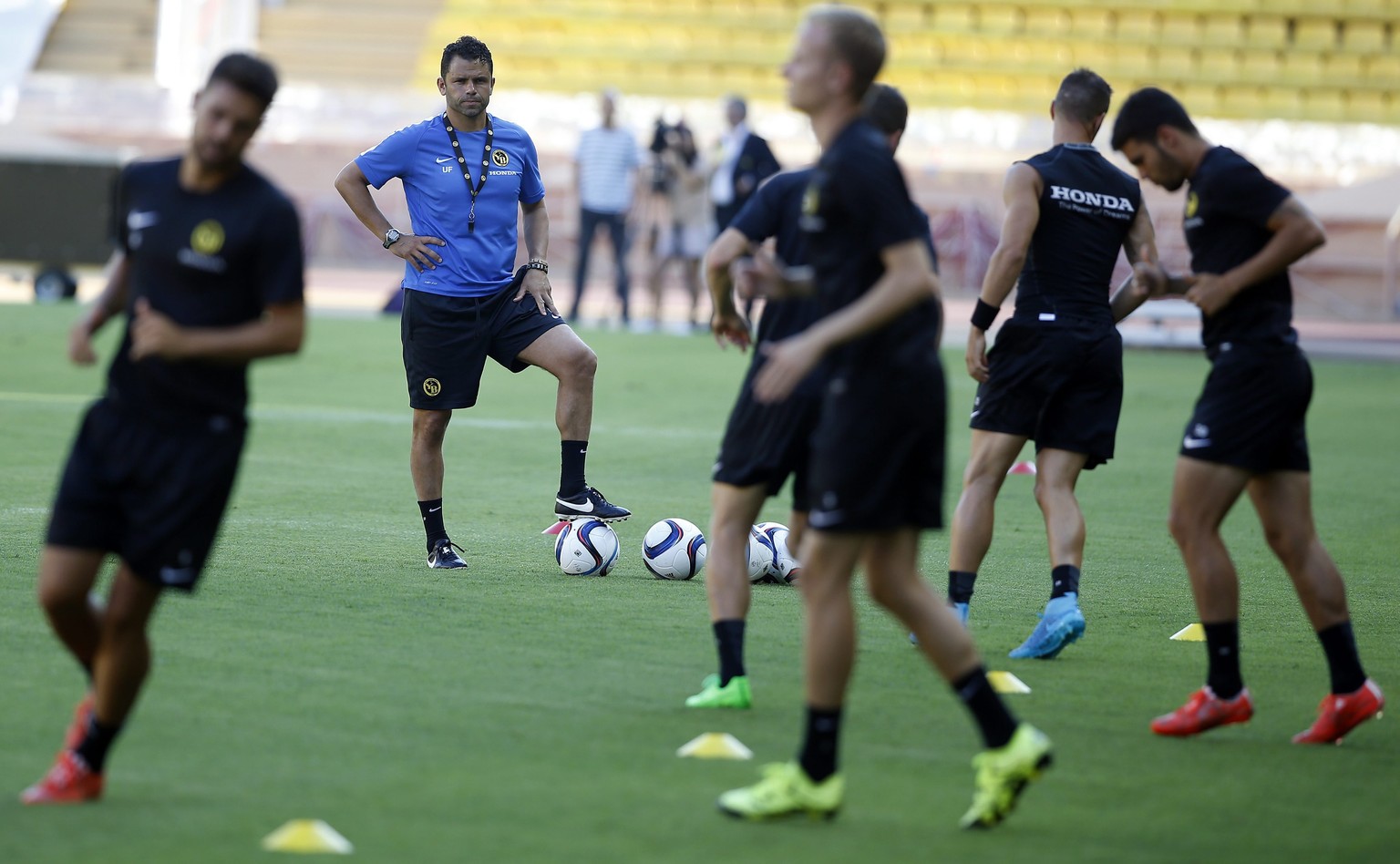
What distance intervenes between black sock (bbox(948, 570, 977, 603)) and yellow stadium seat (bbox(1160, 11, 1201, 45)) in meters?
27.1

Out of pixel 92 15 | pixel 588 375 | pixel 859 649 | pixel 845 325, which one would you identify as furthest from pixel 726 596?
pixel 92 15

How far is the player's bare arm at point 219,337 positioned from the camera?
429 cm

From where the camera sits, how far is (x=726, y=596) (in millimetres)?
5629

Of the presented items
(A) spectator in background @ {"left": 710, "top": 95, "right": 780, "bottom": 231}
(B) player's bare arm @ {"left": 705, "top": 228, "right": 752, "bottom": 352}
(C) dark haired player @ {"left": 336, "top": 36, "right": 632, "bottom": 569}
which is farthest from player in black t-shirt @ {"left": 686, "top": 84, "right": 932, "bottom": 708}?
(A) spectator in background @ {"left": 710, "top": 95, "right": 780, "bottom": 231}

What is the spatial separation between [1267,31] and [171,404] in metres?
30.3

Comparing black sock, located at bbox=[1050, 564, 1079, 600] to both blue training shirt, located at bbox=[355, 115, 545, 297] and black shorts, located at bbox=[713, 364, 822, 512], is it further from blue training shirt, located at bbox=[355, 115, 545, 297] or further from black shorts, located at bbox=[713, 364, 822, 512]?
blue training shirt, located at bbox=[355, 115, 545, 297]

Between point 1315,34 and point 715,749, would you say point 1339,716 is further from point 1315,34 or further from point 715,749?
point 1315,34

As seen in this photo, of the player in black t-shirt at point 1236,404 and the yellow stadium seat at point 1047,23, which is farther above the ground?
the yellow stadium seat at point 1047,23

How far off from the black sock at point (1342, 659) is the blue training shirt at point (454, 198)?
4170 mm

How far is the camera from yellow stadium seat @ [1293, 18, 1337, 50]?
3117 centimetres

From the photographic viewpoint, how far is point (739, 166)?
20.0 m

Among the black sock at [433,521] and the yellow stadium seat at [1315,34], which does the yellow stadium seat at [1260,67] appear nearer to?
the yellow stadium seat at [1315,34]

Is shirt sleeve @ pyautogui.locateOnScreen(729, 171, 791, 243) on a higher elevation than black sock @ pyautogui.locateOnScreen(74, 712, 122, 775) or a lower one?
higher

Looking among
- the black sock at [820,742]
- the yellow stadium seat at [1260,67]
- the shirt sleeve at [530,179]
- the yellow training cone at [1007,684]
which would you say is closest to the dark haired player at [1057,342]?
the yellow training cone at [1007,684]
